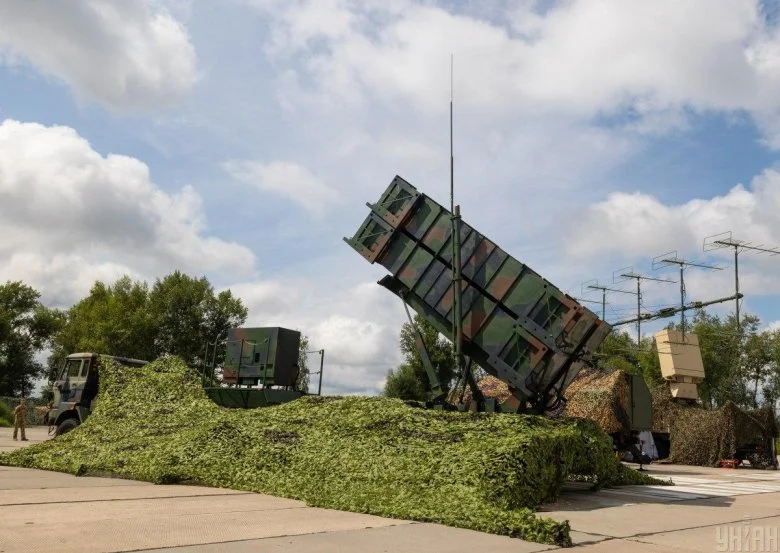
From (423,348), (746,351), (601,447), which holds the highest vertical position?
(746,351)

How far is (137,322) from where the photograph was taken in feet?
152

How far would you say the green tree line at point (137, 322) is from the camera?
153 ft

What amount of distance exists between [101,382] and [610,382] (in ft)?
46.7

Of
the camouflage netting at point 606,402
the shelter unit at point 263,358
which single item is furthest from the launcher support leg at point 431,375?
the camouflage netting at point 606,402

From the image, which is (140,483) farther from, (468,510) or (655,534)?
(655,534)

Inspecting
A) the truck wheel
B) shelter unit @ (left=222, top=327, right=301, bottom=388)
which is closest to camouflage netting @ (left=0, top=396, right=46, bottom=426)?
the truck wheel

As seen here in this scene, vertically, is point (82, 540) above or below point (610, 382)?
below

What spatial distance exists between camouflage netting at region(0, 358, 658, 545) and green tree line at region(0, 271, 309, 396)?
32190 millimetres

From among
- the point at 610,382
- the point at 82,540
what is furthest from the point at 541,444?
the point at 610,382

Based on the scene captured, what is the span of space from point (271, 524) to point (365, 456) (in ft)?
9.81

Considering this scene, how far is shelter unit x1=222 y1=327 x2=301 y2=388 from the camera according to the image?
658 inches

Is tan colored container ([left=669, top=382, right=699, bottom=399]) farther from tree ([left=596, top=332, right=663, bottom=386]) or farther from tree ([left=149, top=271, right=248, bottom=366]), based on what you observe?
tree ([left=149, top=271, right=248, bottom=366])

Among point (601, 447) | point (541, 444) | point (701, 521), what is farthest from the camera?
point (601, 447)

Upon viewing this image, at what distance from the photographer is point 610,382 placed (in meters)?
20.2
